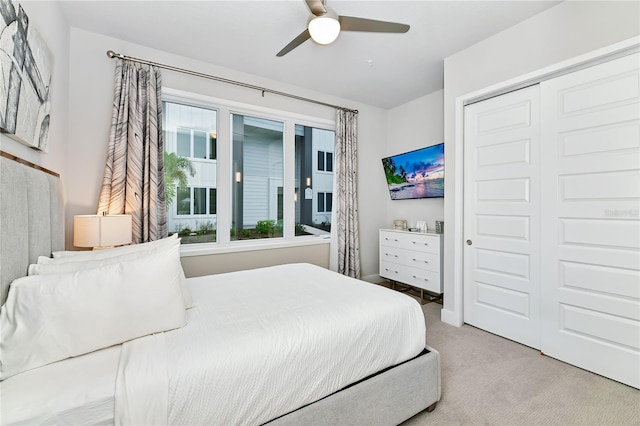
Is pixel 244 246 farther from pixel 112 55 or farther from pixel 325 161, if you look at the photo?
pixel 112 55

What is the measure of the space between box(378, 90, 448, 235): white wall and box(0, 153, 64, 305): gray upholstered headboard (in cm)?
392

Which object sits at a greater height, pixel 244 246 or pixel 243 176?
pixel 243 176

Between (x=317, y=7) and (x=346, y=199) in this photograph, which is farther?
(x=346, y=199)

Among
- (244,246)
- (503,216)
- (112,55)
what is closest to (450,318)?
(503,216)

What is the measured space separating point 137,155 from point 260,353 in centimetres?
238

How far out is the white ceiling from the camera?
88.8 inches

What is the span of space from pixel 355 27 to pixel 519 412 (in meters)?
2.70

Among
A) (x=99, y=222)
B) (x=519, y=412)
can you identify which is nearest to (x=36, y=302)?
(x=99, y=222)

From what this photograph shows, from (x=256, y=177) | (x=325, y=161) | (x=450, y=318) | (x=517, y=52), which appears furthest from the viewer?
(x=325, y=161)

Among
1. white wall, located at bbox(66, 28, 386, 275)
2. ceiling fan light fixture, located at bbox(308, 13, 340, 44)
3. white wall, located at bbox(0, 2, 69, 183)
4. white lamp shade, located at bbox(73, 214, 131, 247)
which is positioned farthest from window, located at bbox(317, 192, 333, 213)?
white wall, located at bbox(0, 2, 69, 183)

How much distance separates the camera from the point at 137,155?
2682 mm

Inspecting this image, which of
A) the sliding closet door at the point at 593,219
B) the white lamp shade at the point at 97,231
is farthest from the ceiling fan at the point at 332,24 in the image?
the white lamp shade at the point at 97,231

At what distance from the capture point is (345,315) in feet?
5.02

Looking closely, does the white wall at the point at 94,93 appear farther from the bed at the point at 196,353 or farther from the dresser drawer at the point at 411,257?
the dresser drawer at the point at 411,257
